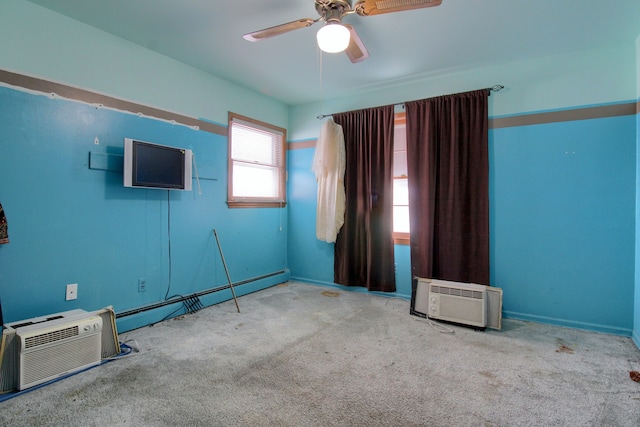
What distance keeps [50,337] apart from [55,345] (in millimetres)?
65

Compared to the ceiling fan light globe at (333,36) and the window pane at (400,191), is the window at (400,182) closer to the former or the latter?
the window pane at (400,191)

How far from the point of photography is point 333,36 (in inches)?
79.2

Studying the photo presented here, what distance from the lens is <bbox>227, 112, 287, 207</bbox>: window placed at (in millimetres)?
3984

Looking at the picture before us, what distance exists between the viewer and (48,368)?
202 cm

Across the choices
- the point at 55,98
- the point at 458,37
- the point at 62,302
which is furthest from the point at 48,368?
the point at 458,37

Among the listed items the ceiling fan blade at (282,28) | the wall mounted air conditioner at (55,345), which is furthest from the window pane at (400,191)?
the wall mounted air conditioner at (55,345)

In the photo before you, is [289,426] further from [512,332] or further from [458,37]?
[458,37]

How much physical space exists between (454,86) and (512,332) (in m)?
2.58

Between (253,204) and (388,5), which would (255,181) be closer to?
(253,204)

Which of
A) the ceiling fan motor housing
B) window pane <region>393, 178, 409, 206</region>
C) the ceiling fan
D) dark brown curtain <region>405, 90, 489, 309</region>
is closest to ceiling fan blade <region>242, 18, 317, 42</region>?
the ceiling fan

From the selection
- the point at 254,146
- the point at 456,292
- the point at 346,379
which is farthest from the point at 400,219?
the point at 346,379

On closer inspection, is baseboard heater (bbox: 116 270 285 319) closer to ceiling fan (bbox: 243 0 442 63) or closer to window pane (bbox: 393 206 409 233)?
window pane (bbox: 393 206 409 233)

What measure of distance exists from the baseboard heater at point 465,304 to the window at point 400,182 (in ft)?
2.99

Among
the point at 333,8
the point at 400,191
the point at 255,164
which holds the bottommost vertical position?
the point at 400,191
